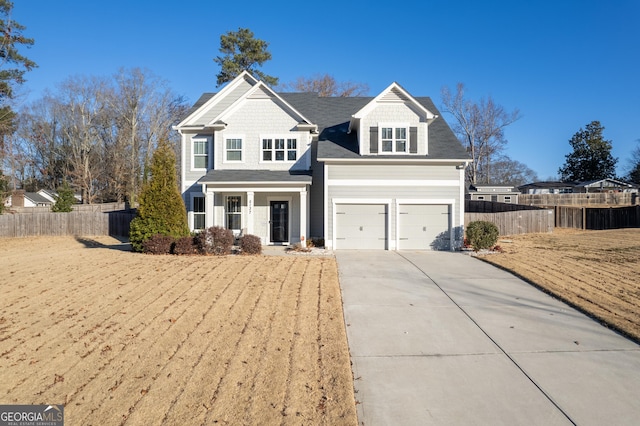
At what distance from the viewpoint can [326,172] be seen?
16078 millimetres

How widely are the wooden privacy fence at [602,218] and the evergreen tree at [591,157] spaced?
122 ft

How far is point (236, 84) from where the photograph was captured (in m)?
19.0

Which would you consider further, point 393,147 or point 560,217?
point 560,217

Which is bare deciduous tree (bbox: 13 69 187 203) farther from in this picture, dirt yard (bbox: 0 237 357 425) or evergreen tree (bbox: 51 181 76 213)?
dirt yard (bbox: 0 237 357 425)

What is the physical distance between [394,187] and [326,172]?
117 inches

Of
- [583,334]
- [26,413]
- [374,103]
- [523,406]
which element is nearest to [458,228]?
[374,103]

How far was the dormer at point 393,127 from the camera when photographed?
16.3 metres

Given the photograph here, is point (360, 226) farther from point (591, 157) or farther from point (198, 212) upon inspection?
point (591, 157)

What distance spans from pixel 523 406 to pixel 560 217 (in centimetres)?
2886

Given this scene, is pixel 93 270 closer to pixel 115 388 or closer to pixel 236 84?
pixel 115 388

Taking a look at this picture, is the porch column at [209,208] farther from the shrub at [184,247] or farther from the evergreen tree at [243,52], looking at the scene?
the evergreen tree at [243,52]

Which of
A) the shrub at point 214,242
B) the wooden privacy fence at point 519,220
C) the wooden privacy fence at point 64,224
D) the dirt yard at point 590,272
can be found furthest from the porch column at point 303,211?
the wooden privacy fence at point 64,224

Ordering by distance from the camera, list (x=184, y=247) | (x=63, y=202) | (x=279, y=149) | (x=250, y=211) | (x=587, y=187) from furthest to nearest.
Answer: (x=587, y=187)
(x=63, y=202)
(x=279, y=149)
(x=250, y=211)
(x=184, y=247)

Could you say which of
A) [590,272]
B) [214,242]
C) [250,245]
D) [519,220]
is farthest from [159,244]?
[519,220]
